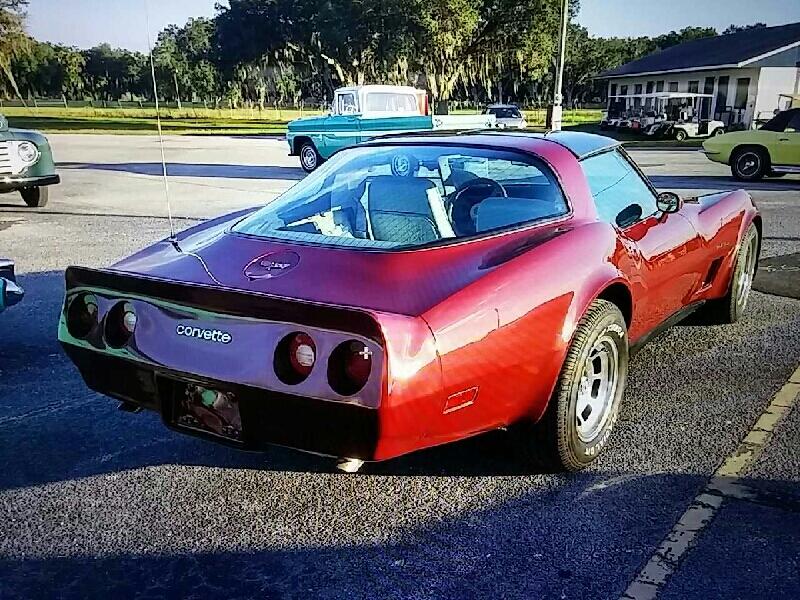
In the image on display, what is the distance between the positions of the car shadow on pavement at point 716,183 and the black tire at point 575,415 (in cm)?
1008

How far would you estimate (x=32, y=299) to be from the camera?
5.65m

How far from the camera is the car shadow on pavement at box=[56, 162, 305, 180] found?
15.4m

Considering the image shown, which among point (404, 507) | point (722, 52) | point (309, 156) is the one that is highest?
point (722, 52)

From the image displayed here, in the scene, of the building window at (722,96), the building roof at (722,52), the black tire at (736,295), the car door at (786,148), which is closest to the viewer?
the black tire at (736,295)

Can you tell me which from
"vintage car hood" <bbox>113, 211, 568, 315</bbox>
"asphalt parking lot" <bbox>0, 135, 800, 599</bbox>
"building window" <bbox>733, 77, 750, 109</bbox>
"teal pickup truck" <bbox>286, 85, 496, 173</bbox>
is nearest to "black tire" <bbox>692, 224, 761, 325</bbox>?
"asphalt parking lot" <bbox>0, 135, 800, 599</bbox>

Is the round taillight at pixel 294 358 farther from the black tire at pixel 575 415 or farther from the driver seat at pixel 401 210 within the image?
the black tire at pixel 575 415

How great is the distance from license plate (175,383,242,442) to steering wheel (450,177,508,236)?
3.97ft

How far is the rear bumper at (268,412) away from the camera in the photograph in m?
2.30

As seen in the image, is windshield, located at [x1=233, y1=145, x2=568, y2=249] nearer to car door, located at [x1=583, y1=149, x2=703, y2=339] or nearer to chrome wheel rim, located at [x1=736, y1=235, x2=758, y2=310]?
car door, located at [x1=583, y1=149, x2=703, y2=339]

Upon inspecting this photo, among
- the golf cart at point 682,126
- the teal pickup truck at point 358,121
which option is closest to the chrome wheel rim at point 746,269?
the teal pickup truck at point 358,121

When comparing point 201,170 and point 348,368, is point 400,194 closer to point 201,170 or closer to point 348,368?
point 348,368

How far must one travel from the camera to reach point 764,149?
13.4 m

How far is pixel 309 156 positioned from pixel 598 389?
15.1 metres

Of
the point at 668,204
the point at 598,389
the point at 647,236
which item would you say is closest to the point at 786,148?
the point at 668,204
